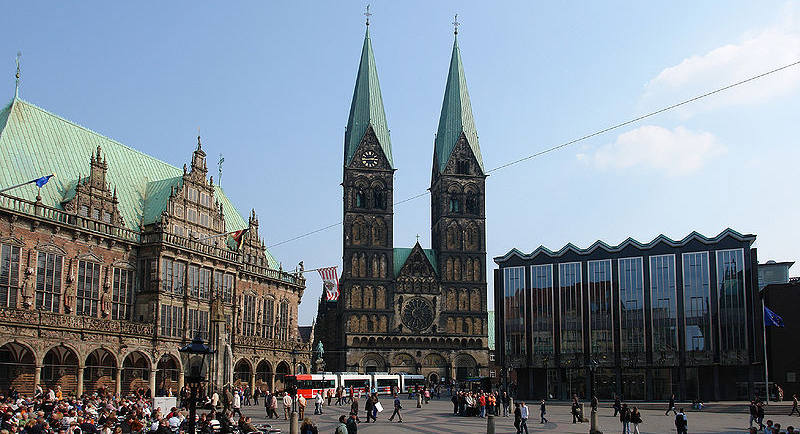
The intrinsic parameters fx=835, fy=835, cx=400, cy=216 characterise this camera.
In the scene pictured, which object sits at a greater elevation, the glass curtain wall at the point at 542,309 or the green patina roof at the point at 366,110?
the green patina roof at the point at 366,110

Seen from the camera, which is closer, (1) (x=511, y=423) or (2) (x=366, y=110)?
(1) (x=511, y=423)

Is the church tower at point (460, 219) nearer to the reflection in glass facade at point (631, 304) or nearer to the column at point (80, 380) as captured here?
the reflection in glass facade at point (631, 304)

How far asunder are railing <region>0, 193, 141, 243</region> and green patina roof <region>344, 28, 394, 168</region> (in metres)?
58.1

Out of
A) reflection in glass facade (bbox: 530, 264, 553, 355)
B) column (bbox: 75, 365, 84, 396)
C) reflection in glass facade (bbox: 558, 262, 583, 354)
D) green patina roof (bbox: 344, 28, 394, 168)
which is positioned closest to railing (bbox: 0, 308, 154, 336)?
column (bbox: 75, 365, 84, 396)

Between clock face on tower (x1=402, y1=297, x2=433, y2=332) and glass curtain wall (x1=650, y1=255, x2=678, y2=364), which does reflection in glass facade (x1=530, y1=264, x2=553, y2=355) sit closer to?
glass curtain wall (x1=650, y1=255, x2=678, y2=364)

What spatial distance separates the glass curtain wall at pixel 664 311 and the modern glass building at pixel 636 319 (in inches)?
3.7

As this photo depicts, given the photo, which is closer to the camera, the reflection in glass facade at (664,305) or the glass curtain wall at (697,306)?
the glass curtain wall at (697,306)

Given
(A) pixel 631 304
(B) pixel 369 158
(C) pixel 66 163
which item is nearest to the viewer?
(C) pixel 66 163

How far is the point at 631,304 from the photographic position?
7981 cm

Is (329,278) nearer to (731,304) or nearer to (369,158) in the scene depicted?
(731,304)

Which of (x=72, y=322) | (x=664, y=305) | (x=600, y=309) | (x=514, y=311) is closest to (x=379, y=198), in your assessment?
(x=514, y=311)

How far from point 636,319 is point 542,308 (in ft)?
33.0

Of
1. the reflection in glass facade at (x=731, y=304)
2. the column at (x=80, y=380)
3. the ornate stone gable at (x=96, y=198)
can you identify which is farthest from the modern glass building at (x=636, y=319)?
the column at (x=80, y=380)

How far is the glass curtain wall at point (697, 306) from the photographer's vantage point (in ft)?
250
